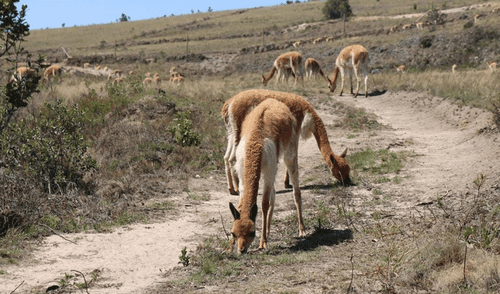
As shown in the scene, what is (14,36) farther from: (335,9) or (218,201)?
(335,9)

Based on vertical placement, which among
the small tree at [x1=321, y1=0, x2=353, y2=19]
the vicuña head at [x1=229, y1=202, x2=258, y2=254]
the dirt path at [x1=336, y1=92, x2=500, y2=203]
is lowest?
the dirt path at [x1=336, y1=92, x2=500, y2=203]

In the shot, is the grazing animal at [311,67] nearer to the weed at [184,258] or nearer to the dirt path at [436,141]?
the dirt path at [436,141]

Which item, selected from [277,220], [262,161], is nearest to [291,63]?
[277,220]

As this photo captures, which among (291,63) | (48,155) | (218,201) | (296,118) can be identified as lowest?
(218,201)

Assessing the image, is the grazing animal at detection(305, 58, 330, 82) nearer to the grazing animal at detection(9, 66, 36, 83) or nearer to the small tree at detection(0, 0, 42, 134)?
the grazing animal at detection(9, 66, 36, 83)

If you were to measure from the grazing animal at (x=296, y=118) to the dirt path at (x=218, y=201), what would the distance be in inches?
24.4

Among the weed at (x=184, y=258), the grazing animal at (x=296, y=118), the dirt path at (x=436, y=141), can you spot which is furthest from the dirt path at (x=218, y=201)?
the grazing animal at (x=296, y=118)

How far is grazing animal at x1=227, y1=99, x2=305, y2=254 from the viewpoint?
570cm

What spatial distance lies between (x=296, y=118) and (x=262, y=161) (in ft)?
7.09

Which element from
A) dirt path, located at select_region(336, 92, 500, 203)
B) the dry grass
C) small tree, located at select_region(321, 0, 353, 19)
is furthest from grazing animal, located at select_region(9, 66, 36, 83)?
small tree, located at select_region(321, 0, 353, 19)

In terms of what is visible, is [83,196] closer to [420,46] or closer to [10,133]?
[10,133]

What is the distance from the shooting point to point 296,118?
8.12 metres

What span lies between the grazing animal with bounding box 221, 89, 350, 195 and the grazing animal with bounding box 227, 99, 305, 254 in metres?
1.13

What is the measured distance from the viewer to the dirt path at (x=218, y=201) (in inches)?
233
